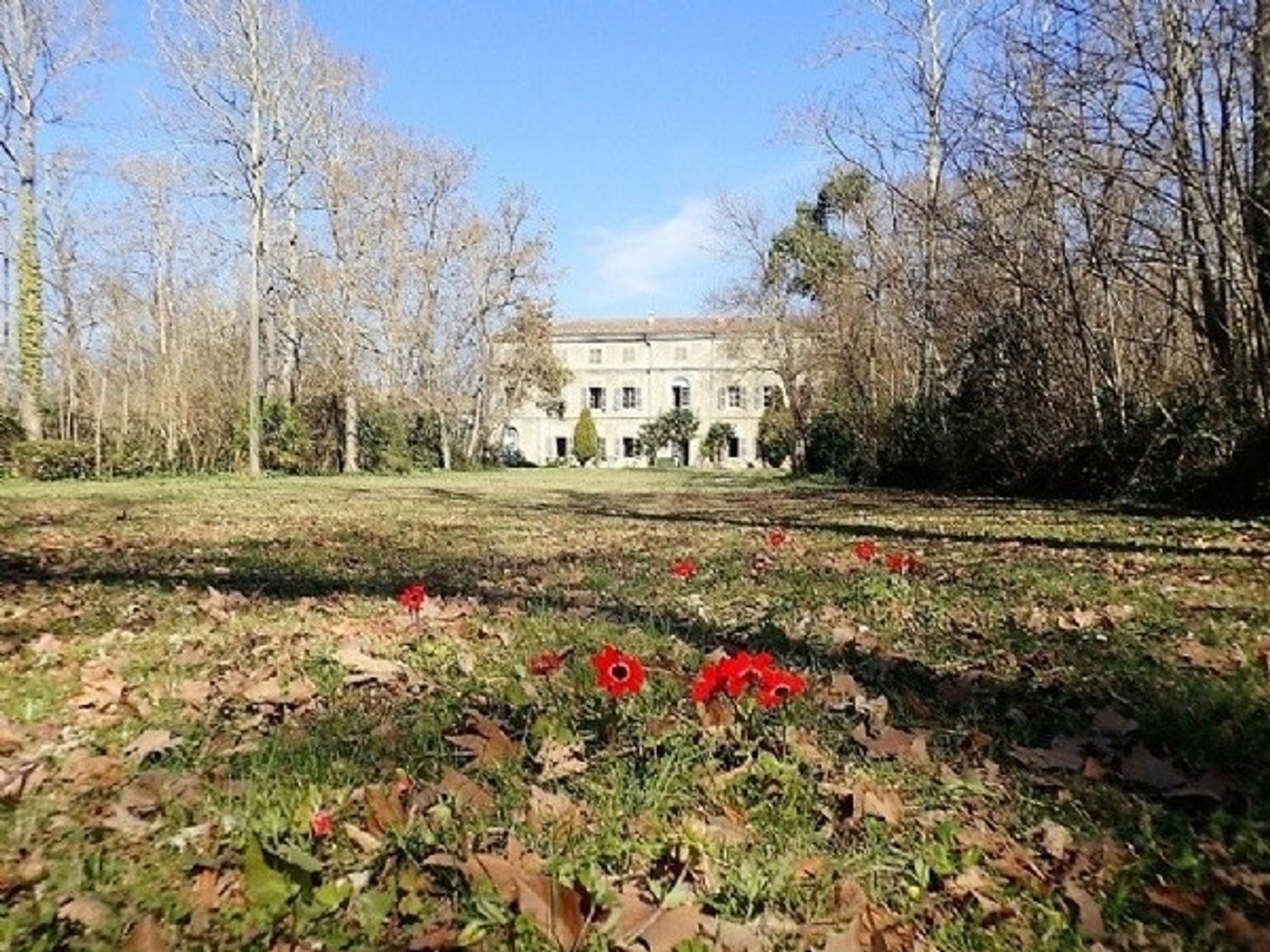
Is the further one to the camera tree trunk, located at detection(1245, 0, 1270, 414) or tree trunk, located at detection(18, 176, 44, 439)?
tree trunk, located at detection(18, 176, 44, 439)

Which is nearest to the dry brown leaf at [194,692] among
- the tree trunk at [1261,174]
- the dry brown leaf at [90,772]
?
the dry brown leaf at [90,772]

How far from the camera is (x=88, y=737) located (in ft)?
8.46

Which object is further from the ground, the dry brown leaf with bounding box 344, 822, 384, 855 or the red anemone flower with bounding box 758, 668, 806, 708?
the red anemone flower with bounding box 758, 668, 806, 708

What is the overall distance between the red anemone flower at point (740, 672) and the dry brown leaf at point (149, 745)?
1.41 metres

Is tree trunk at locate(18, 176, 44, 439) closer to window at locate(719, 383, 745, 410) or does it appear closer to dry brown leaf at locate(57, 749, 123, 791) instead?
dry brown leaf at locate(57, 749, 123, 791)

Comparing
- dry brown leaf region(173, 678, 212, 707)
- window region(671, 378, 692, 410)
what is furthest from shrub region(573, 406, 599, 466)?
dry brown leaf region(173, 678, 212, 707)

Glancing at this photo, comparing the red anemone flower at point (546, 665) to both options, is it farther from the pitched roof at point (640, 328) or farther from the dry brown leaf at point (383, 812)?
the pitched roof at point (640, 328)

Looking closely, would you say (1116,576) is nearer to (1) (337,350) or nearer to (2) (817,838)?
(2) (817,838)

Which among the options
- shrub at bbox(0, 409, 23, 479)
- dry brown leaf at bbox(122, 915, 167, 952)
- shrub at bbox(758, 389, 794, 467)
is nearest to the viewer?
dry brown leaf at bbox(122, 915, 167, 952)

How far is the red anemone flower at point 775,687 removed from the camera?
2.22m

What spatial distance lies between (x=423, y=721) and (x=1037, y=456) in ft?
52.4

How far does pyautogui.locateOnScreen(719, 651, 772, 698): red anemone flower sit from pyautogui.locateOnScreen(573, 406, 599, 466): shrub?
2487 inches

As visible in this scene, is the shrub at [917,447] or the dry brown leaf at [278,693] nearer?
the dry brown leaf at [278,693]

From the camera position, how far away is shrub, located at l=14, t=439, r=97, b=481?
68.1 ft
